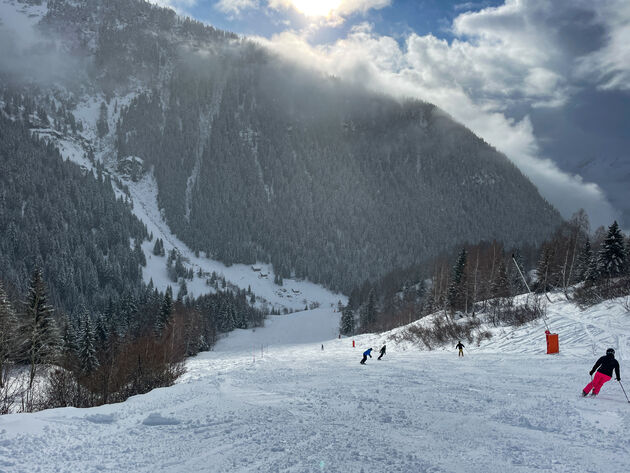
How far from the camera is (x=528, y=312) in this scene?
27.5 meters

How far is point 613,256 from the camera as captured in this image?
3253 centimetres

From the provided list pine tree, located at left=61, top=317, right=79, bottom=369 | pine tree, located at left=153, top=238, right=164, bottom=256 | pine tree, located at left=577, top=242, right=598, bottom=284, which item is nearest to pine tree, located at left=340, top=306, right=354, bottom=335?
pine tree, located at left=577, top=242, right=598, bottom=284

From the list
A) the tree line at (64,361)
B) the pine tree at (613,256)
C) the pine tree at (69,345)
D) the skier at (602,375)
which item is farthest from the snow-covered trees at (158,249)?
the skier at (602,375)

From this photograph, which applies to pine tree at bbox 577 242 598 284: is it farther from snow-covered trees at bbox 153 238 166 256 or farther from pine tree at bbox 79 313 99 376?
snow-covered trees at bbox 153 238 166 256

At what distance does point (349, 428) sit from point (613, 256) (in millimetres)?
36217

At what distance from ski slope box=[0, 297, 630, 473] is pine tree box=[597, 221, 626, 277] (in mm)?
23293

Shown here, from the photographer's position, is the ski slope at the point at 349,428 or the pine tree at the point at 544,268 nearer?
the ski slope at the point at 349,428

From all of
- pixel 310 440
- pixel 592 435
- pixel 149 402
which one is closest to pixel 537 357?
pixel 592 435

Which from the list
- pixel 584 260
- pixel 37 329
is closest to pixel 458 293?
pixel 584 260

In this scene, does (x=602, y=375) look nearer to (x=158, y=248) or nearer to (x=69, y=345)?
(x=69, y=345)

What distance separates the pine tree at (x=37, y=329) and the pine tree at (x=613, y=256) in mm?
48786

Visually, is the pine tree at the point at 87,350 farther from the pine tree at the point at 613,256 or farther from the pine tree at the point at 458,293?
the pine tree at the point at 613,256

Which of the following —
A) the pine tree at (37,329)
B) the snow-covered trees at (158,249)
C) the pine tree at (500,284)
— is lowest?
the pine tree at (37,329)

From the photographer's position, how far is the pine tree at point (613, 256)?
31.8 meters
